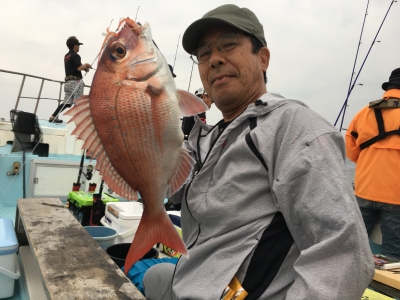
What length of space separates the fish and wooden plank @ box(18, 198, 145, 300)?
0.65m

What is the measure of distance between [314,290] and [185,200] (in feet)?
2.45

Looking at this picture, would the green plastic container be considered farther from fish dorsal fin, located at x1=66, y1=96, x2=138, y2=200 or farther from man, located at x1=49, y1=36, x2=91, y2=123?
fish dorsal fin, located at x1=66, y1=96, x2=138, y2=200

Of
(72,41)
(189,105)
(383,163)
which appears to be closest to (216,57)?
(189,105)

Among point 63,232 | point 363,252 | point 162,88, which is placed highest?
point 162,88

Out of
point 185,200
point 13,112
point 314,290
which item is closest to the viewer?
point 314,290

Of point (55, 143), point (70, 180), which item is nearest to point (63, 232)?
point (70, 180)

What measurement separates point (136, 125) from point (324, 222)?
0.78 m

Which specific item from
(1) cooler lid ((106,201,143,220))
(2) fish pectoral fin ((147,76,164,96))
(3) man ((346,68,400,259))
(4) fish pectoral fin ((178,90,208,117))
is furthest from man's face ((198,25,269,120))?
(3) man ((346,68,400,259))

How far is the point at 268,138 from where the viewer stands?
1383 mm

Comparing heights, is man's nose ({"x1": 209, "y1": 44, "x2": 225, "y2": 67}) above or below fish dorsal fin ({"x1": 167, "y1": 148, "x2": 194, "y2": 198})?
above

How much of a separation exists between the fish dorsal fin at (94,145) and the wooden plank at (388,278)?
208cm

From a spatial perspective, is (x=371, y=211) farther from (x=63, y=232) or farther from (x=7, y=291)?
(x=7, y=291)

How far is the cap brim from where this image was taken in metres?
1.61

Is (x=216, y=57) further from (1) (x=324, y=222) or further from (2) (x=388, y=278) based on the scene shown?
(2) (x=388, y=278)
